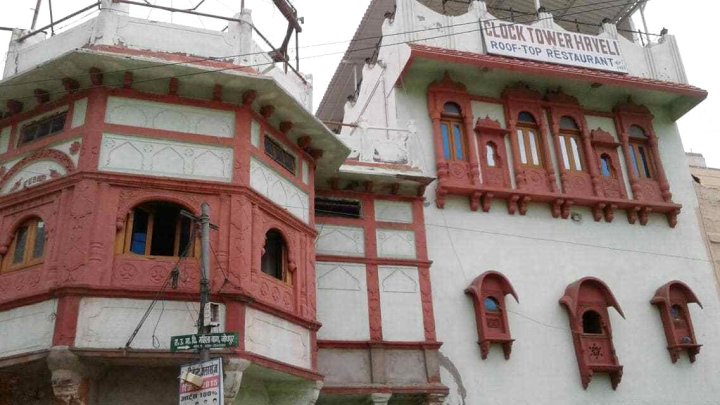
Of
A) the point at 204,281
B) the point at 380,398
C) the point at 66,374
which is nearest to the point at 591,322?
the point at 380,398

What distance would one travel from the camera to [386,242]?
14555mm

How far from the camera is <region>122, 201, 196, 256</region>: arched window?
10.7 metres

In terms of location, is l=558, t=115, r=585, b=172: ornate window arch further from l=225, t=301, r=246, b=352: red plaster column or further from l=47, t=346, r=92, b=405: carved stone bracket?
l=47, t=346, r=92, b=405: carved stone bracket

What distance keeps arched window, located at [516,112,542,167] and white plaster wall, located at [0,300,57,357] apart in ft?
36.8

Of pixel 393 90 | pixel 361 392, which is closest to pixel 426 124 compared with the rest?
pixel 393 90

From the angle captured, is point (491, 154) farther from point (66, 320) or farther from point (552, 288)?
point (66, 320)

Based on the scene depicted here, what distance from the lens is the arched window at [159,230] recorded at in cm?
1069

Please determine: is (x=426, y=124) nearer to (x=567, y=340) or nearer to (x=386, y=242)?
(x=386, y=242)

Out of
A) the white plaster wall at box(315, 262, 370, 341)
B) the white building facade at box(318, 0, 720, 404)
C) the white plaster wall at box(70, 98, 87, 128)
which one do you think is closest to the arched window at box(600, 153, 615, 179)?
the white building facade at box(318, 0, 720, 404)

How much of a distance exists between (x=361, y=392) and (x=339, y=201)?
414 cm

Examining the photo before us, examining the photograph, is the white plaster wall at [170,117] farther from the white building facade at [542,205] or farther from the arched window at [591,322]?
A: the arched window at [591,322]

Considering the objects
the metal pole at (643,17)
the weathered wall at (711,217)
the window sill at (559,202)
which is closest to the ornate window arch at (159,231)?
the window sill at (559,202)

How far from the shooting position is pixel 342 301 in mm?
13719

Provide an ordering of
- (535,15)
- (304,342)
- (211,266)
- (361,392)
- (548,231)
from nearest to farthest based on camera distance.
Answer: (211,266), (304,342), (361,392), (548,231), (535,15)
